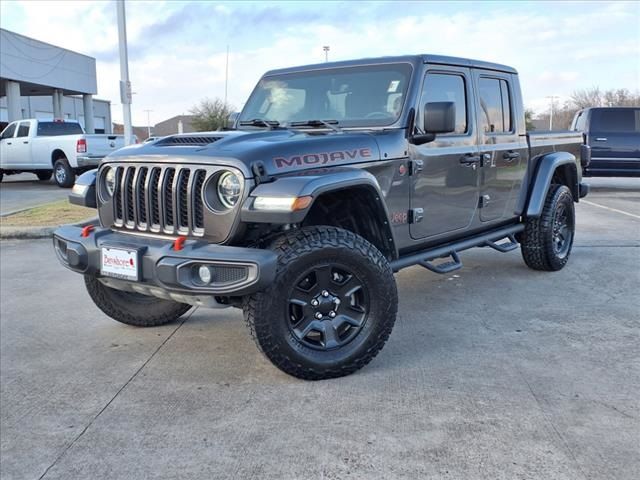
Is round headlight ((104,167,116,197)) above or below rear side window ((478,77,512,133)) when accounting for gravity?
below

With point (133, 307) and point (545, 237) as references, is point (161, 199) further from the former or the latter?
point (545, 237)

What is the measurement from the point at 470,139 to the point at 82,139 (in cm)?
1232

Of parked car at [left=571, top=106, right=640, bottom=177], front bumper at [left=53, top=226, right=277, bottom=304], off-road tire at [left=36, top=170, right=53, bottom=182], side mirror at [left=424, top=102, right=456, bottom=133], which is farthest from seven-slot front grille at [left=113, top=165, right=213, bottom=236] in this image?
off-road tire at [left=36, top=170, right=53, bottom=182]

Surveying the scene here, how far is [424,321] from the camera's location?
4680 mm

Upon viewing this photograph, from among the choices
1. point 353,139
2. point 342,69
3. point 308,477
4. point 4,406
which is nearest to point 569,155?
point 342,69

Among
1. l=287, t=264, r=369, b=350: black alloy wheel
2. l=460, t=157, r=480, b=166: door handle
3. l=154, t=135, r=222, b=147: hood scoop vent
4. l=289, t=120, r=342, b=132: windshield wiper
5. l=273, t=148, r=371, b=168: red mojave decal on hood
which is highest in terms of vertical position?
l=289, t=120, r=342, b=132: windshield wiper

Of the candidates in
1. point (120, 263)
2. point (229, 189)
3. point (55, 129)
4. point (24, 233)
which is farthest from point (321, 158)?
point (55, 129)

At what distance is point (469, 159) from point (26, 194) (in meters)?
12.6

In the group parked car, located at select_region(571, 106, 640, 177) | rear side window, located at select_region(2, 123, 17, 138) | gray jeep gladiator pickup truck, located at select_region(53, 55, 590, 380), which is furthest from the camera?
rear side window, located at select_region(2, 123, 17, 138)

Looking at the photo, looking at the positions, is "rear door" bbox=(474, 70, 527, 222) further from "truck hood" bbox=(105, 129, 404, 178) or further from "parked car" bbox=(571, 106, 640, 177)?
"parked car" bbox=(571, 106, 640, 177)

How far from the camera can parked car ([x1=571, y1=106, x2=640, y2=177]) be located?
1396 centimetres

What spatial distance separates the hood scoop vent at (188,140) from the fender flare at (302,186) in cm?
59

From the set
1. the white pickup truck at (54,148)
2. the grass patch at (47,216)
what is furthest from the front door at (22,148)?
the grass patch at (47,216)

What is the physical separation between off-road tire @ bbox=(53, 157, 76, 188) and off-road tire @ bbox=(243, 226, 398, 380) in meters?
13.8
